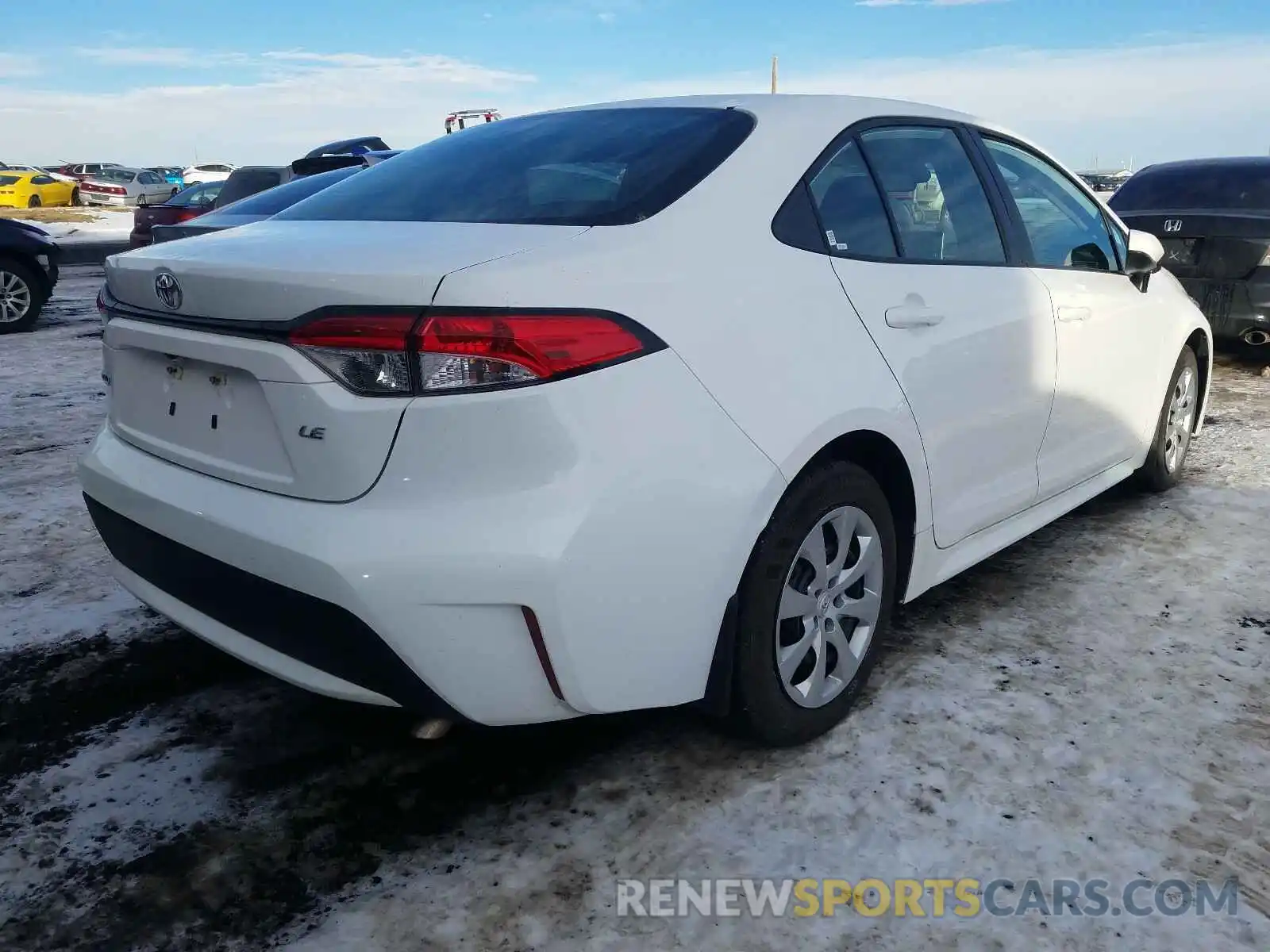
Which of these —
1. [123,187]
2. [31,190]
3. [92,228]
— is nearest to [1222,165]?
[92,228]

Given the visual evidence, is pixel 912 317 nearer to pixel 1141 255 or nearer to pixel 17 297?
pixel 1141 255

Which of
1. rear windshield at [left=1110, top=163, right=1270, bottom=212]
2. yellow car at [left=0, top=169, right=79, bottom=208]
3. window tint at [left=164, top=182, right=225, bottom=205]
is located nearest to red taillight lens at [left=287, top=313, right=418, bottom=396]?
rear windshield at [left=1110, top=163, right=1270, bottom=212]

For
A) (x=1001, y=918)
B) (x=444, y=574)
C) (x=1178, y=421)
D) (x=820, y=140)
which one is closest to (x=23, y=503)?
(x=444, y=574)

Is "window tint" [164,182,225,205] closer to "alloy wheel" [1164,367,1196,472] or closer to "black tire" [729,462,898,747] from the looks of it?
"alloy wheel" [1164,367,1196,472]

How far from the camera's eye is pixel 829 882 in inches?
78.9

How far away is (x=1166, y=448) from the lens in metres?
4.27

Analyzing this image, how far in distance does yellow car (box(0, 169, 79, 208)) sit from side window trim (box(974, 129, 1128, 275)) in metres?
32.7

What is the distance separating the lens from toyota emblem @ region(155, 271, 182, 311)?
2.10m

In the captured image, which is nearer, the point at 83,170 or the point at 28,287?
the point at 28,287

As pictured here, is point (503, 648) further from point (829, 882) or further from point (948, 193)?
point (948, 193)

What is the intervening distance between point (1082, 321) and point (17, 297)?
30.2 feet

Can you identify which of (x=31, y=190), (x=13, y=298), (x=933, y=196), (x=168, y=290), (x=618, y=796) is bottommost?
(x=618, y=796)

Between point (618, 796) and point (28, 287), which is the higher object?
point (28, 287)

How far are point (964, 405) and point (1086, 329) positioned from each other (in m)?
0.92
